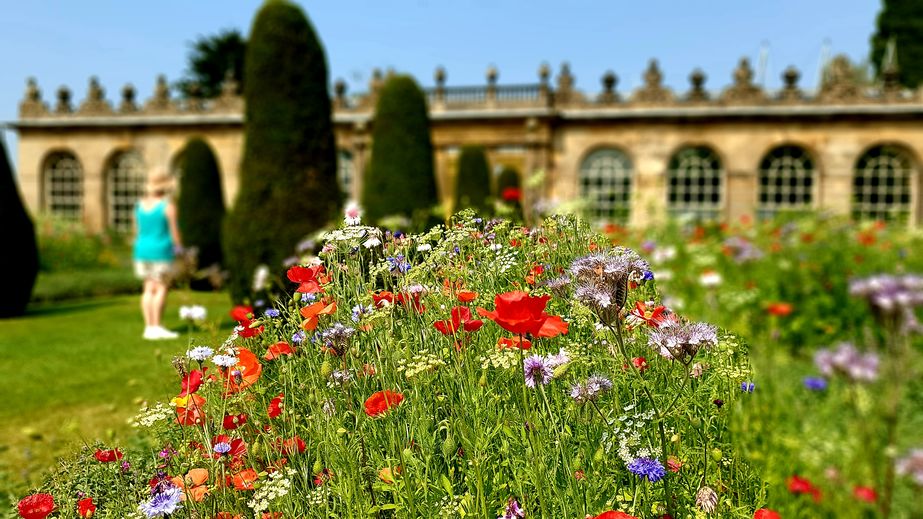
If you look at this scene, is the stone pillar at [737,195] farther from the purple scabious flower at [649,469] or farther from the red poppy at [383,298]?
the purple scabious flower at [649,469]

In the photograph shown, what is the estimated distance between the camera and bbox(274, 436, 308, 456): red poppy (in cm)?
199

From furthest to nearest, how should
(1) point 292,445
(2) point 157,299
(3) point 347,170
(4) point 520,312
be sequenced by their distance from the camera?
(3) point 347,170
(2) point 157,299
(1) point 292,445
(4) point 520,312

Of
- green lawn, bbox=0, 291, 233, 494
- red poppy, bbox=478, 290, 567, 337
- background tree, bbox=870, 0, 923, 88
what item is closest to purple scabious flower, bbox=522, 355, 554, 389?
red poppy, bbox=478, 290, 567, 337

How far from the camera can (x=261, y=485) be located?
198cm

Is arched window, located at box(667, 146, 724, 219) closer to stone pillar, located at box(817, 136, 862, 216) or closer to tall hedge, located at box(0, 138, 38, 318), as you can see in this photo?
stone pillar, located at box(817, 136, 862, 216)

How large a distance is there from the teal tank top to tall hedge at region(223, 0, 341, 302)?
988 millimetres

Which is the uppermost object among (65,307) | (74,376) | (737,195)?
(737,195)

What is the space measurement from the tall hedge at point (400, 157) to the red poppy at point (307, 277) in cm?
904

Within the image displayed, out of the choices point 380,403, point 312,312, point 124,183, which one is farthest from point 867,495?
point 124,183

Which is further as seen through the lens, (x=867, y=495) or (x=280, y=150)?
(x=280, y=150)

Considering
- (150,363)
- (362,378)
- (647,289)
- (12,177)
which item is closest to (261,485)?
→ (362,378)

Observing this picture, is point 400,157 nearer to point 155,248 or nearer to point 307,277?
point 155,248

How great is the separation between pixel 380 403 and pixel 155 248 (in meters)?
6.62

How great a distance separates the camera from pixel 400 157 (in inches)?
465
